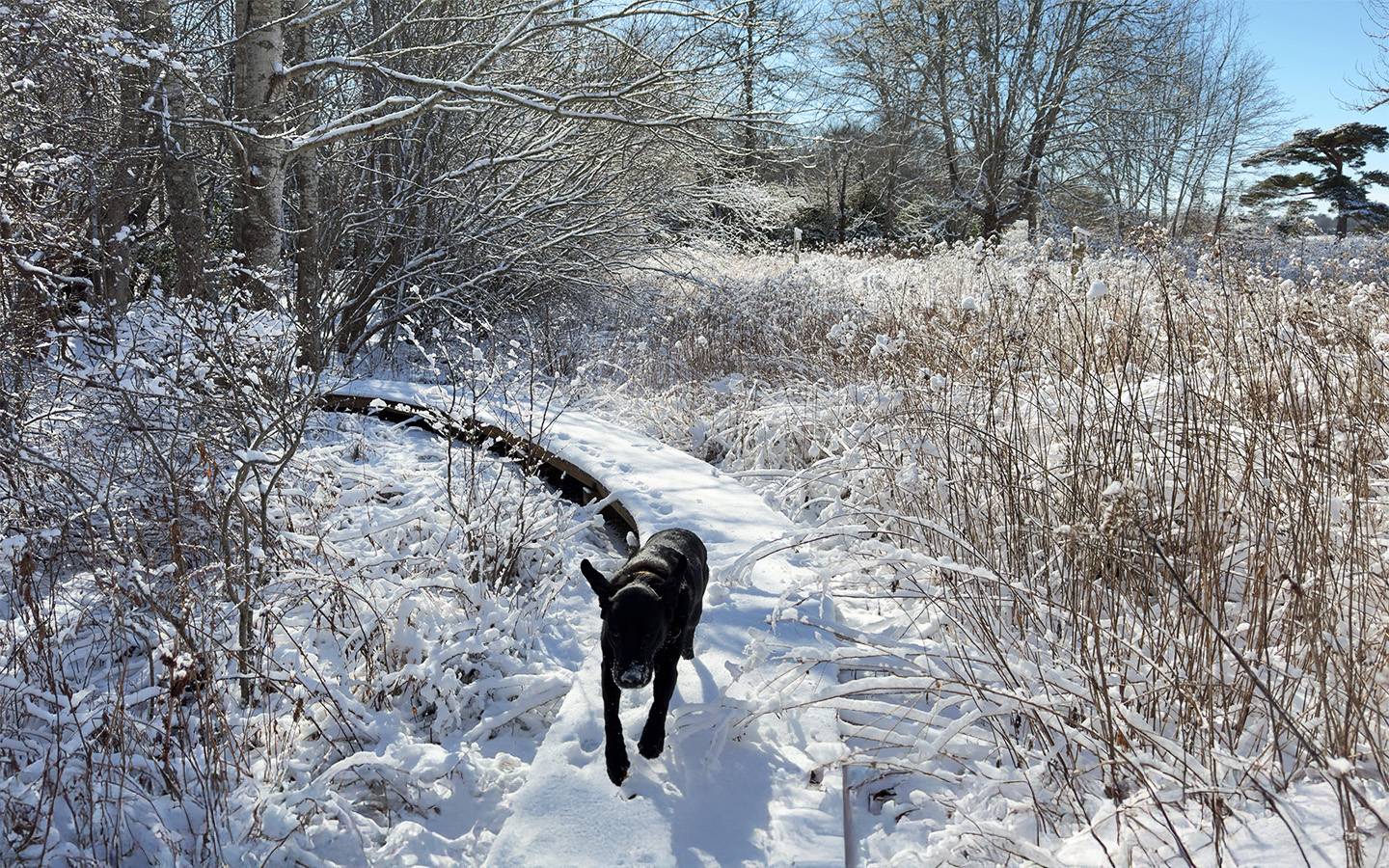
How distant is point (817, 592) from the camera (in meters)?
3.70

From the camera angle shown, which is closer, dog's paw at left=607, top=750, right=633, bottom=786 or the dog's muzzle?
the dog's muzzle

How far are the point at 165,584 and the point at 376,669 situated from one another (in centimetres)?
118

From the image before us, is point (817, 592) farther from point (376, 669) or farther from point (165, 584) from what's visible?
point (165, 584)

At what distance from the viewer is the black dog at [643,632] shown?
2.44 metres

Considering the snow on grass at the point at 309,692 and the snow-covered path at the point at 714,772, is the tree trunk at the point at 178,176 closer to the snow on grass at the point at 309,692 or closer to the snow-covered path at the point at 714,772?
the snow on grass at the point at 309,692

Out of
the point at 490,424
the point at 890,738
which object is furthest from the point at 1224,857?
the point at 490,424

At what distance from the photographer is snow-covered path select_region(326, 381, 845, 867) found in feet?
7.45

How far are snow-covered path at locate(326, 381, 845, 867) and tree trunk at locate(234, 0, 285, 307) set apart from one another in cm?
512

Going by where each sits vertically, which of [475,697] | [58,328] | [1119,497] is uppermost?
[58,328]

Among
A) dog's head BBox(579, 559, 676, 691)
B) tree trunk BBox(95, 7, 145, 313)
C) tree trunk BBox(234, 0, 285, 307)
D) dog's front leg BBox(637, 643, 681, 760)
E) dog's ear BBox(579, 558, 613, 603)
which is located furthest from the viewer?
tree trunk BBox(234, 0, 285, 307)

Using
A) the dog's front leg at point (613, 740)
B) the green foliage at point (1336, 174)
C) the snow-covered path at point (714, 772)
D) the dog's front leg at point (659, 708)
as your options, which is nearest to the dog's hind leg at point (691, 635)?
the snow-covered path at point (714, 772)

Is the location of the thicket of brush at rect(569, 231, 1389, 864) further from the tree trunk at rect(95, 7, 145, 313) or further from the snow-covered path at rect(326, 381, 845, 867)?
the tree trunk at rect(95, 7, 145, 313)

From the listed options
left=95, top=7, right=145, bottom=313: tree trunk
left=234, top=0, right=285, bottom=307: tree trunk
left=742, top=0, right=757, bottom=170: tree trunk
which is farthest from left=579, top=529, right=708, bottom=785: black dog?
left=95, top=7, right=145, bottom=313: tree trunk

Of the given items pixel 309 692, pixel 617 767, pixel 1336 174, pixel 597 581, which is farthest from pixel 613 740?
pixel 1336 174
